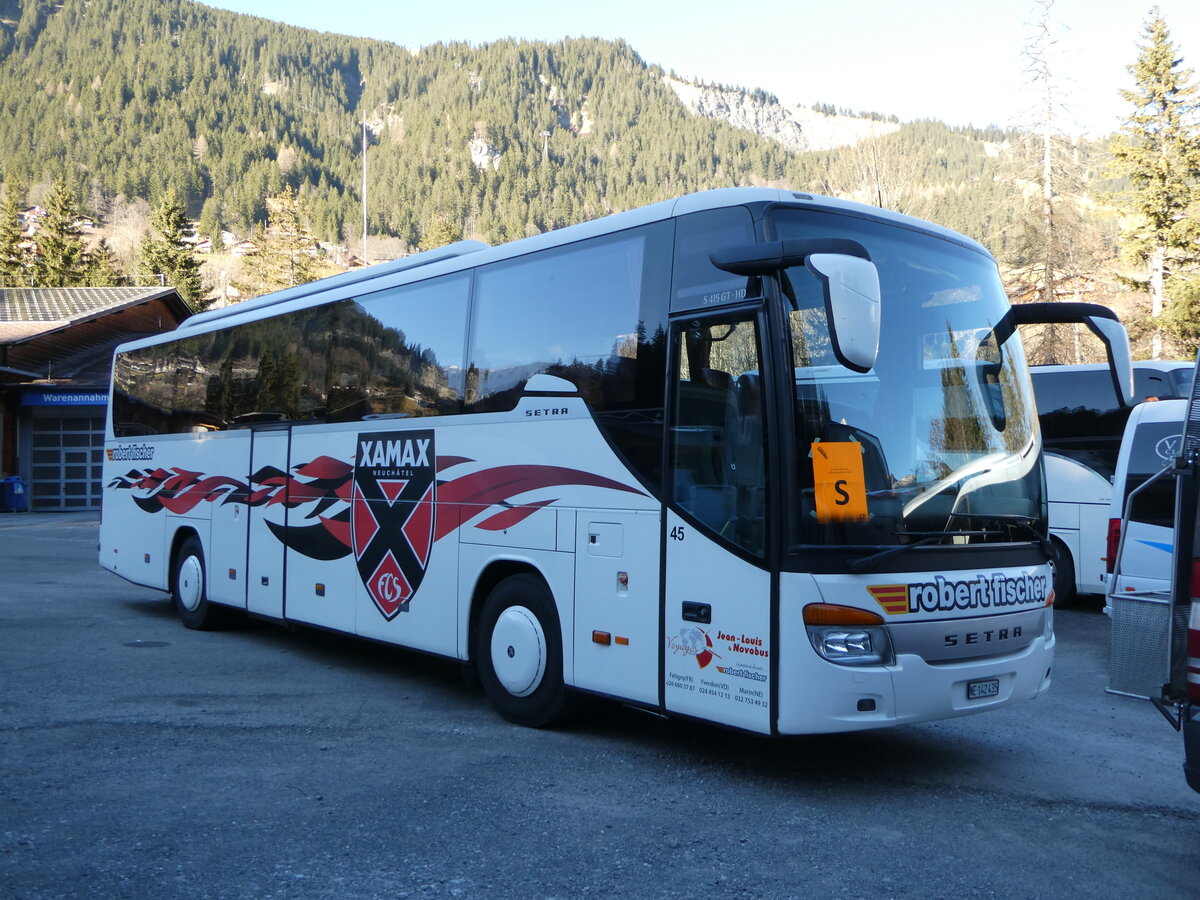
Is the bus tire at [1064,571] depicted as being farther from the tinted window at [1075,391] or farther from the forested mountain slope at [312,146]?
the forested mountain slope at [312,146]

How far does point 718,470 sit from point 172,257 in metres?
67.7

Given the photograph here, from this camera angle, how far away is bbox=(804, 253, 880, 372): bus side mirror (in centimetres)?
495

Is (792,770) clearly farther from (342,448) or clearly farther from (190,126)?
(190,126)

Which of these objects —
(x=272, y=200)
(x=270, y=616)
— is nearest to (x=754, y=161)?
(x=272, y=200)

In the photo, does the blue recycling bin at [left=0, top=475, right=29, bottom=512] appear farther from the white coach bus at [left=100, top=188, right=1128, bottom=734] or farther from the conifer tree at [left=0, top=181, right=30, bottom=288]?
the conifer tree at [left=0, top=181, right=30, bottom=288]

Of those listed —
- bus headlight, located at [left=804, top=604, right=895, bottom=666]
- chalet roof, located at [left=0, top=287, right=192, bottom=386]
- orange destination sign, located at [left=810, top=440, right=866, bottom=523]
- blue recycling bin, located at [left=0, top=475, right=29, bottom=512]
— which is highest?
chalet roof, located at [left=0, top=287, right=192, bottom=386]

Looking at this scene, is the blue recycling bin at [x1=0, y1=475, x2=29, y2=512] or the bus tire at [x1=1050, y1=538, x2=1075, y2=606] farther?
the blue recycling bin at [x1=0, y1=475, x2=29, y2=512]

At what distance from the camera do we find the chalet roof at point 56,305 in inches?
1420

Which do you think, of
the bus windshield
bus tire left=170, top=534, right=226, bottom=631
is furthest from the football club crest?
the bus windshield

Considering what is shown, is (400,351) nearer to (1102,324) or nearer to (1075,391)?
(1102,324)

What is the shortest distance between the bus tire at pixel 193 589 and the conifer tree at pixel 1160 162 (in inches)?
1271

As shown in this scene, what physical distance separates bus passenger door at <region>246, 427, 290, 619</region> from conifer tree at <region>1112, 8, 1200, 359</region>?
106ft

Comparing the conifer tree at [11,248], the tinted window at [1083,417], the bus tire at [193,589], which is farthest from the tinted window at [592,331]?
the conifer tree at [11,248]

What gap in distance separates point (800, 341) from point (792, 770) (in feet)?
8.21
